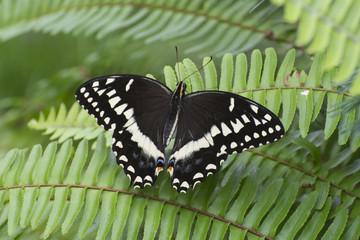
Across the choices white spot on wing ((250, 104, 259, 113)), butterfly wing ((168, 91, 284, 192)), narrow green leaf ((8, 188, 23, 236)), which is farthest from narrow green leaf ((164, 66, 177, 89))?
narrow green leaf ((8, 188, 23, 236))

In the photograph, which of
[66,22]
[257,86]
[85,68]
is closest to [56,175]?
[257,86]

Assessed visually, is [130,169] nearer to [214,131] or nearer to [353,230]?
[214,131]

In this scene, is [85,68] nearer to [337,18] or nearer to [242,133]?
[242,133]

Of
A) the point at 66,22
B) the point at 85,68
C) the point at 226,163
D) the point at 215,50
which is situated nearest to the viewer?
the point at 226,163

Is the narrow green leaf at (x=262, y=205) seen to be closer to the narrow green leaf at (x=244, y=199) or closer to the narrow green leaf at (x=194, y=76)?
the narrow green leaf at (x=244, y=199)

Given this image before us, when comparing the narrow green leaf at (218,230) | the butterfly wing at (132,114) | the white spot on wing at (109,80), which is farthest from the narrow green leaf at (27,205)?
the narrow green leaf at (218,230)

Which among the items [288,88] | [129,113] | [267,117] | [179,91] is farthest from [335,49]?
[129,113]

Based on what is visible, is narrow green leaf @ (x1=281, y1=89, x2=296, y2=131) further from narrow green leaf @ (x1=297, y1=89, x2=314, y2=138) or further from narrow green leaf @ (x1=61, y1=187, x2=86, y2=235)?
narrow green leaf @ (x1=61, y1=187, x2=86, y2=235)
